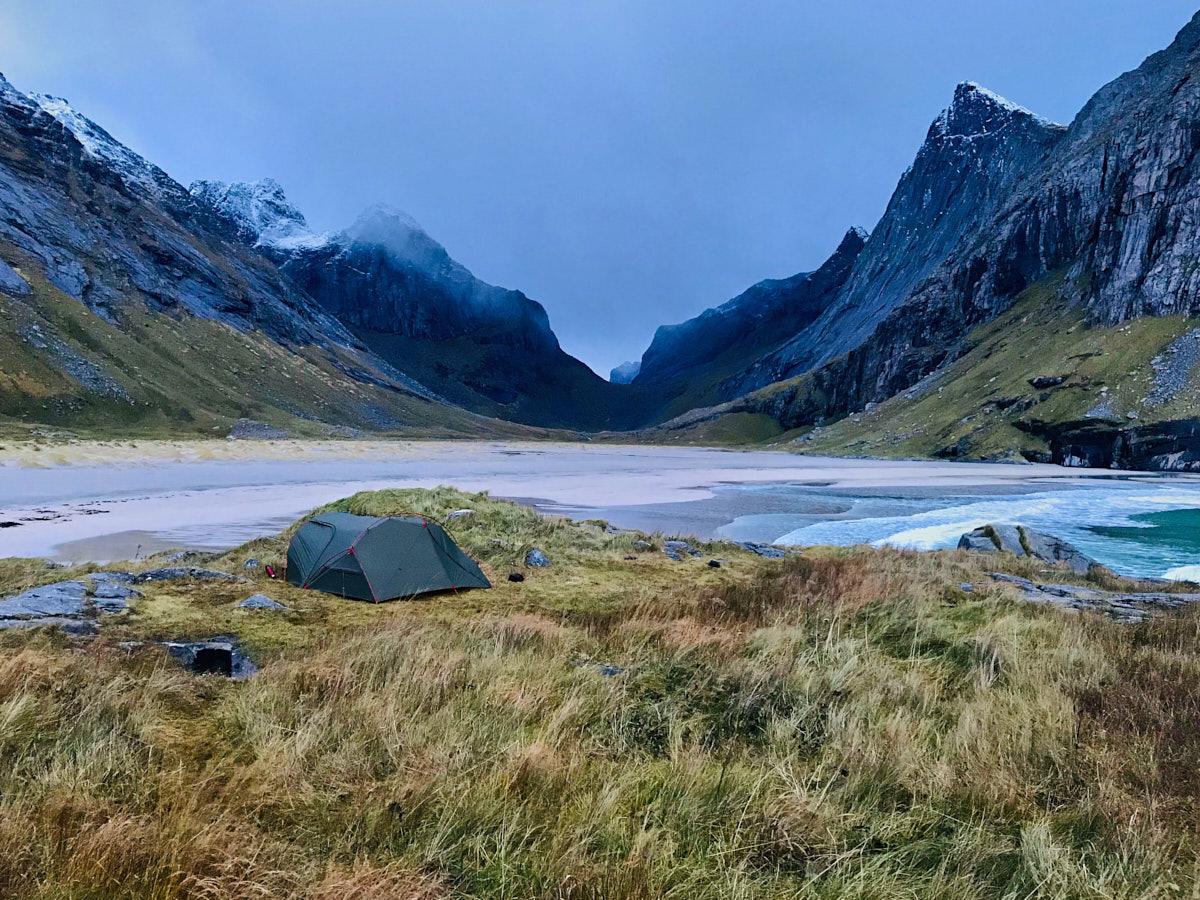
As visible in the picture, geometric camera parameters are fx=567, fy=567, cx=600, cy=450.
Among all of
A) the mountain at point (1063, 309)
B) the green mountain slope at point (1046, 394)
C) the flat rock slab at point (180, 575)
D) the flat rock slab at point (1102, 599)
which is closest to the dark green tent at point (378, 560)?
the flat rock slab at point (180, 575)

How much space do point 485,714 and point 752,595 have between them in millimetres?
7047

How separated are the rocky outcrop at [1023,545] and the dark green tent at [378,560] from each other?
17.1 metres

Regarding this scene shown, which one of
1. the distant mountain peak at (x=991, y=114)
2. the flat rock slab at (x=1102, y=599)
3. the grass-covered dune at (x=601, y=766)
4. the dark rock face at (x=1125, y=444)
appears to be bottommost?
the flat rock slab at (x=1102, y=599)

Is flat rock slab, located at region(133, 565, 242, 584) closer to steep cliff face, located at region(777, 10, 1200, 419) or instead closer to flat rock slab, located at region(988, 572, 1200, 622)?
flat rock slab, located at region(988, 572, 1200, 622)

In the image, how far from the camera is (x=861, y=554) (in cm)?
1559

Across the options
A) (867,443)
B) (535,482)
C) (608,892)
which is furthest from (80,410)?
(867,443)

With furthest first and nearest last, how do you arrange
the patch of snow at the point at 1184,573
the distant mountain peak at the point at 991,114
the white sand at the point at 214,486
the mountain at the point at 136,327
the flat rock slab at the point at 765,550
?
the distant mountain peak at the point at 991,114 → the mountain at the point at 136,327 → the white sand at the point at 214,486 → the patch of snow at the point at 1184,573 → the flat rock slab at the point at 765,550

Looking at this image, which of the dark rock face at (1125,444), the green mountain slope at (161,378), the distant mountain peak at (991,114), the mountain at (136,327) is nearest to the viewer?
the dark rock face at (1125,444)

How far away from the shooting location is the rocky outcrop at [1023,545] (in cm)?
1808

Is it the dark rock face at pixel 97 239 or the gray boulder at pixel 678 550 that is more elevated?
the dark rock face at pixel 97 239

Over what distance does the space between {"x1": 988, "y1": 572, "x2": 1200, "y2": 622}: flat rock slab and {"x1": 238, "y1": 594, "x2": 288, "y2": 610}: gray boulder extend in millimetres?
12981

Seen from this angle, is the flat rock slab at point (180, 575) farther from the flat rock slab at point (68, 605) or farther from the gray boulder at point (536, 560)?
the gray boulder at point (536, 560)

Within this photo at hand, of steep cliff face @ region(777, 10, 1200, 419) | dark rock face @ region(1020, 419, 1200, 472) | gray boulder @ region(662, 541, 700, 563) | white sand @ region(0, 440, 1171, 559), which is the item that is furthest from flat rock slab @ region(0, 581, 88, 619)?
steep cliff face @ region(777, 10, 1200, 419)

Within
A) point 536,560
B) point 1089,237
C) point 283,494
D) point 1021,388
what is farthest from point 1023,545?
point 1089,237
